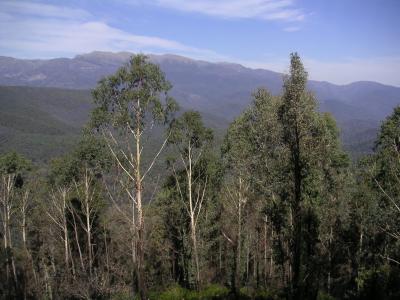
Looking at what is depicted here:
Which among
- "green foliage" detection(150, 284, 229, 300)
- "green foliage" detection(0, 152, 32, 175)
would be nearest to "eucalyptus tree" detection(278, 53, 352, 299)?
"green foliage" detection(150, 284, 229, 300)

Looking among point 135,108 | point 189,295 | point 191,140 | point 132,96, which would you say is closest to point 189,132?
point 191,140

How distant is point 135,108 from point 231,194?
1031 cm

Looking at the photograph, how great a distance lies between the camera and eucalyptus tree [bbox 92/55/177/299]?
1989 centimetres

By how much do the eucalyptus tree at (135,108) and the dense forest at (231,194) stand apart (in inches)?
2.2

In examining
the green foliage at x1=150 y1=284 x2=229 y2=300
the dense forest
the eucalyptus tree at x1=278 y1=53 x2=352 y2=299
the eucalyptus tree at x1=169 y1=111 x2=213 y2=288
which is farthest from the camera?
the eucalyptus tree at x1=169 y1=111 x2=213 y2=288

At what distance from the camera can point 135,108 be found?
20281mm

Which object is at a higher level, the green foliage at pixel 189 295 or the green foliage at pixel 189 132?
the green foliage at pixel 189 132

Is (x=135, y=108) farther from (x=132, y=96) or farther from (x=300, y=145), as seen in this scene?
(x=300, y=145)

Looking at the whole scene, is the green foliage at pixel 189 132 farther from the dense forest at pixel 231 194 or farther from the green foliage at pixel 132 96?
the green foliage at pixel 132 96

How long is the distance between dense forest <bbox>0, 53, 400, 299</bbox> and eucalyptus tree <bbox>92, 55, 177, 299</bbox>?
0.06 m

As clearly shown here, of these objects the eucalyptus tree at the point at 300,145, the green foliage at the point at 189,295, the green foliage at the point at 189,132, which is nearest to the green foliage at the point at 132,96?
the green foliage at the point at 189,132

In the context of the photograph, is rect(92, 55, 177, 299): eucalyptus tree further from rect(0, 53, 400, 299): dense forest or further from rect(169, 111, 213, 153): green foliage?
rect(169, 111, 213, 153): green foliage

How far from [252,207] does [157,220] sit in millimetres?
11627

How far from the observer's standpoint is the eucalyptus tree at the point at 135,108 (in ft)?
65.3
